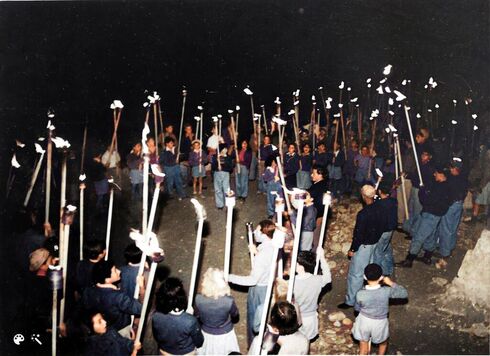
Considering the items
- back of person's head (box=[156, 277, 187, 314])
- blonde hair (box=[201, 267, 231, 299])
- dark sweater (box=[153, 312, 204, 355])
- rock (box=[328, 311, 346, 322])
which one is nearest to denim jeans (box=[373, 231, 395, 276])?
rock (box=[328, 311, 346, 322])

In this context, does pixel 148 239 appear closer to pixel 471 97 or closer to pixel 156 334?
pixel 156 334

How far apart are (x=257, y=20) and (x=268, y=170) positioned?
2.62m

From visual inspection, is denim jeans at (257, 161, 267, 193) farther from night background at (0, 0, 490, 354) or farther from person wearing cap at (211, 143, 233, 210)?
night background at (0, 0, 490, 354)

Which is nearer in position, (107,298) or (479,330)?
(107,298)

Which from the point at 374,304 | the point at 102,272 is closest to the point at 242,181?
the point at 374,304

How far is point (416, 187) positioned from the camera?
7.19m

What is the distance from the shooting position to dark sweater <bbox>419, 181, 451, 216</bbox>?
6.09m

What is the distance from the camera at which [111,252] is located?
6648 mm

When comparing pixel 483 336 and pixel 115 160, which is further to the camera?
pixel 115 160

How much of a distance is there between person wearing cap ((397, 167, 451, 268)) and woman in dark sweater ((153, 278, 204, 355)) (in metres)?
4.14

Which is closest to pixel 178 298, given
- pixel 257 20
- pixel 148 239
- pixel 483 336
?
pixel 148 239

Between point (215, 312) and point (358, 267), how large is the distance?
244 centimetres

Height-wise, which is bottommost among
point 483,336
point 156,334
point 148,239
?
point 483,336

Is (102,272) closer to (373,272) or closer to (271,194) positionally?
(373,272)
